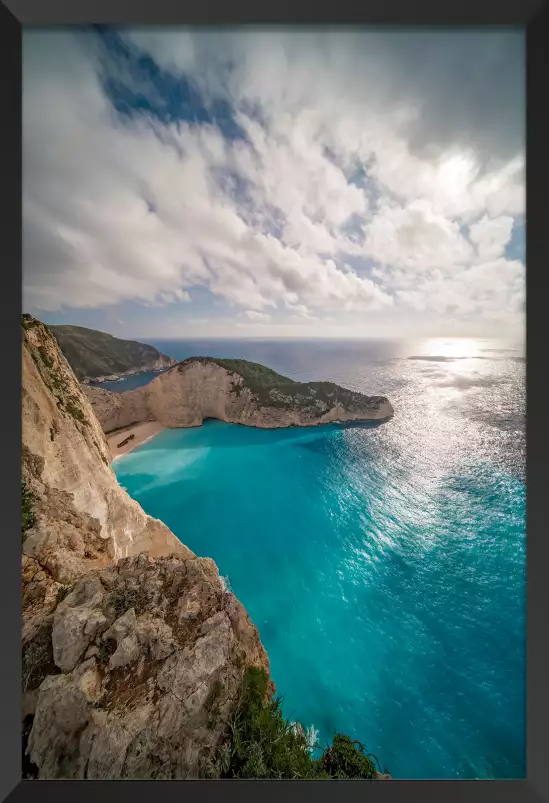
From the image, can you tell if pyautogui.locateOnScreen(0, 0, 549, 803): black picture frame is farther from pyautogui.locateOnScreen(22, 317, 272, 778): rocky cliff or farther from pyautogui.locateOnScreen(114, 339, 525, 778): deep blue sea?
pyautogui.locateOnScreen(114, 339, 525, 778): deep blue sea

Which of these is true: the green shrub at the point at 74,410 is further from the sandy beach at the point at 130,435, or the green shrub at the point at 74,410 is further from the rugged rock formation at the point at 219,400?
the rugged rock formation at the point at 219,400

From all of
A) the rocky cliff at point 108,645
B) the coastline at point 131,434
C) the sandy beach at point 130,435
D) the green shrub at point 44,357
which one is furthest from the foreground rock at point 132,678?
the sandy beach at point 130,435

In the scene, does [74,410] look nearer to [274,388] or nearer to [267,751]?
[267,751]

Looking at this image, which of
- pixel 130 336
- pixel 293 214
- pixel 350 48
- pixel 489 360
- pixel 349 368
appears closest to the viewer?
pixel 350 48

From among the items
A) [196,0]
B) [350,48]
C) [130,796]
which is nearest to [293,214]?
[350,48]

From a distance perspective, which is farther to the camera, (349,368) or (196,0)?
(349,368)

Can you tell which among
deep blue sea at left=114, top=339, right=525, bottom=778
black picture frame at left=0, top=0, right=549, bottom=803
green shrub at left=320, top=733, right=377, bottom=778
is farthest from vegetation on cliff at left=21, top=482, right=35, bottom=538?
green shrub at left=320, top=733, right=377, bottom=778

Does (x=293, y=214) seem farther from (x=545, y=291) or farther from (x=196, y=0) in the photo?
(x=545, y=291)
